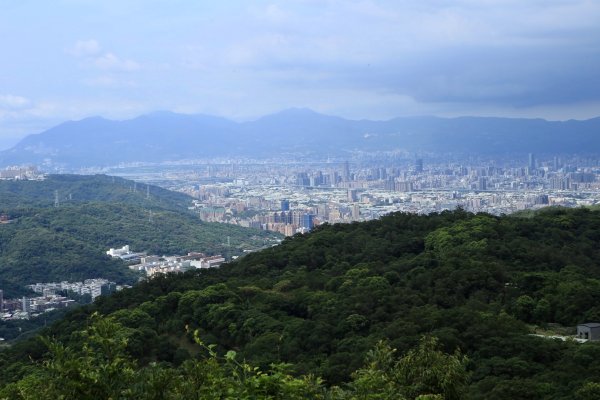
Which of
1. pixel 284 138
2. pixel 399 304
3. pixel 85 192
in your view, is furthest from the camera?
pixel 284 138

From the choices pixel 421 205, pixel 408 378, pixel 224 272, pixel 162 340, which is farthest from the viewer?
pixel 421 205

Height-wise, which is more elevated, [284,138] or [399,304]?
[284,138]

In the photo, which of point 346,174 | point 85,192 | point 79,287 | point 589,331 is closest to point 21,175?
point 85,192

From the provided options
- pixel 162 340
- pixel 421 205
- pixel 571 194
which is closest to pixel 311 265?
pixel 162 340

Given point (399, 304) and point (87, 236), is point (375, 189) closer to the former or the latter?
point (87, 236)

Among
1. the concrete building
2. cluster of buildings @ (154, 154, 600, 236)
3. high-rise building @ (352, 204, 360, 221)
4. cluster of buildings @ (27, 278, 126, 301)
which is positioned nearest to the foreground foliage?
the concrete building

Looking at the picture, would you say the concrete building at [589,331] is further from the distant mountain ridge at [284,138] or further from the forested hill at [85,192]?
the distant mountain ridge at [284,138]

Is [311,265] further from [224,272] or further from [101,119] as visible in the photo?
[101,119]

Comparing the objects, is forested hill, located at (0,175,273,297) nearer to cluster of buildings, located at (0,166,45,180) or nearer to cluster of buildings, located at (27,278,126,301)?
cluster of buildings, located at (27,278,126,301)
